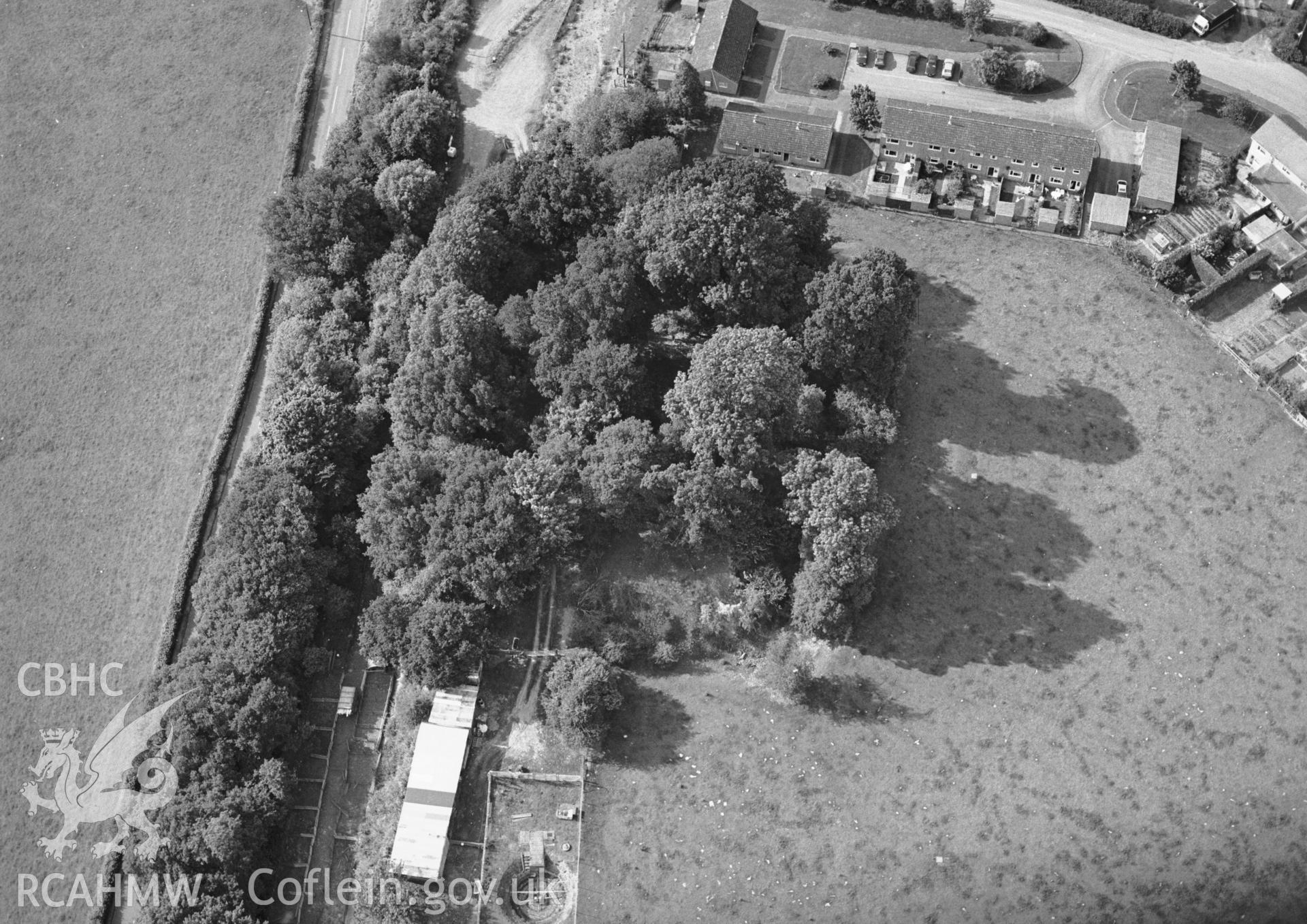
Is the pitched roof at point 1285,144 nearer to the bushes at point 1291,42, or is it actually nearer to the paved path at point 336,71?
the bushes at point 1291,42

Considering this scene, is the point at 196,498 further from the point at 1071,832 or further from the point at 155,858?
the point at 1071,832

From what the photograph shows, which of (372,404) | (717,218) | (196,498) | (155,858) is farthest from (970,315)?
(155,858)

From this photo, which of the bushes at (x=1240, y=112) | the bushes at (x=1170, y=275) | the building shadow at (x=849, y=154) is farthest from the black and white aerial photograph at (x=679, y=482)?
the bushes at (x=1240, y=112)

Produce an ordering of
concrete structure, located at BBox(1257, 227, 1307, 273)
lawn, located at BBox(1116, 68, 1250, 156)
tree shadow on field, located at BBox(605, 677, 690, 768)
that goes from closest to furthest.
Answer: tree shadow on field, located at BBox(605, 677, 690, 768) < concrete structure, located at BBox(1257, 227, 1307, 273) < lawn, located at BBox(1116, 68, 1250, 156)

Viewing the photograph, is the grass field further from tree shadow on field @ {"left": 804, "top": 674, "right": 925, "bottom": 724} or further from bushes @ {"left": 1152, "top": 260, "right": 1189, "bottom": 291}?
bushes @ {"left": 1152, "top": 260, "right": 1189, "bottom": 291}

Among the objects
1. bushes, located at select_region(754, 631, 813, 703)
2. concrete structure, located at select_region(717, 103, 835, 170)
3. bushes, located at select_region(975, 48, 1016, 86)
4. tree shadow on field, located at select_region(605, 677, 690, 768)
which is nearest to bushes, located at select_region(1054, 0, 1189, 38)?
bushes, located at select_region(975, 48, 1016, 86)

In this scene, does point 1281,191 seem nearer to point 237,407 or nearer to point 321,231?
point 321,231
